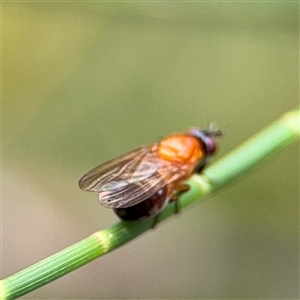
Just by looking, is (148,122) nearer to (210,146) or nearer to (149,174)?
(210,146)

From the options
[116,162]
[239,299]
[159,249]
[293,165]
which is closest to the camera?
[116,162]

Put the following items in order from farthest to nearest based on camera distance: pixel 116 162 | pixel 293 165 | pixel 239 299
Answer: pixel 293 165
pixel 239 299
pixel 116 162

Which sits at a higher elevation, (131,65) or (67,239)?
(131,65)

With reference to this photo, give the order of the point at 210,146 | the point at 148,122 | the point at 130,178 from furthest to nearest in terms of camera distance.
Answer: the point at 148,122
the point at 210,146
the point at 130,178

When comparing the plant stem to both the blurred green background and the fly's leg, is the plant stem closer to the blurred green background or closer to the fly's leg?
the fly's leg

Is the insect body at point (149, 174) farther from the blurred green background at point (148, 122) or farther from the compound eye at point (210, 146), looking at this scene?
the blurred green background at point (148, 122)

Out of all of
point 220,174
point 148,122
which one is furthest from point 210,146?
point 148,122

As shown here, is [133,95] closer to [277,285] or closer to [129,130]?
[129,130]

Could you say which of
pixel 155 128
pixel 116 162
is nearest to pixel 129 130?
pixel 155 128
